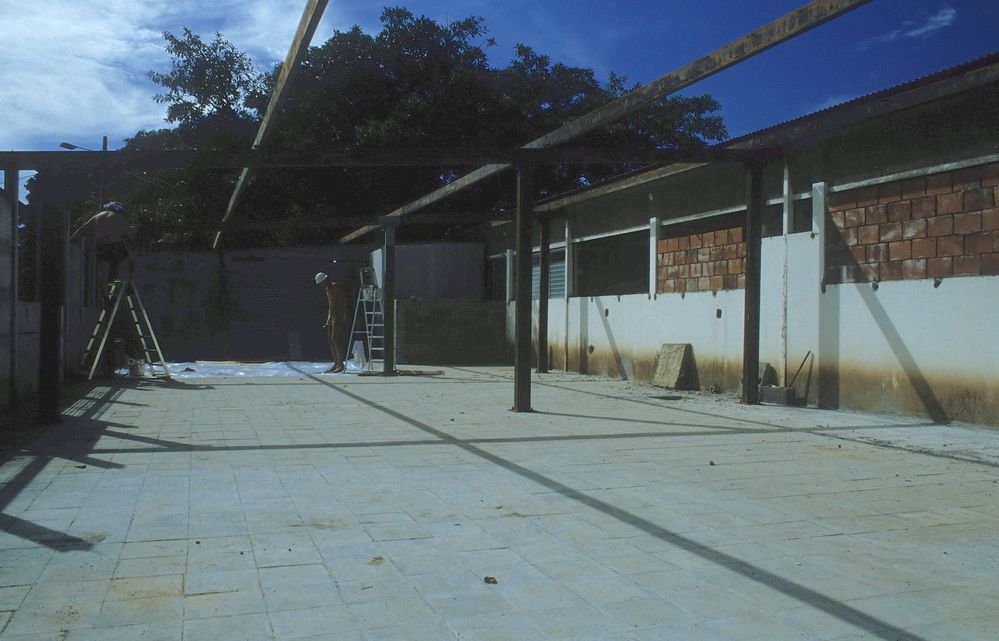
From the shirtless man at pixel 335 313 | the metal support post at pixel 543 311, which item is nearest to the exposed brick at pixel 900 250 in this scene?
the metal support post at pixel 543 311

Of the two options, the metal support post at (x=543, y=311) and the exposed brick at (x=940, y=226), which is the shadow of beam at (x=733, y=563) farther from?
the metal support post at (x=543, y=311)

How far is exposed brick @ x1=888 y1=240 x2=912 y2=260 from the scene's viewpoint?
8.34 metres

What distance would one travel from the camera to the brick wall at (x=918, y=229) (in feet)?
24.7

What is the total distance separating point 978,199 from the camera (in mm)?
7590

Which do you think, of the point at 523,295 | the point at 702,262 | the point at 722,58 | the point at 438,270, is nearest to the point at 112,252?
the point at 438,270

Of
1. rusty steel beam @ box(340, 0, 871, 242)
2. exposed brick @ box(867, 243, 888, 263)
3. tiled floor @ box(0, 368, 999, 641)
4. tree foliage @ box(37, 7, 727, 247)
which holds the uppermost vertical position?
tree foliage @ box(37, 7, 727, 247)

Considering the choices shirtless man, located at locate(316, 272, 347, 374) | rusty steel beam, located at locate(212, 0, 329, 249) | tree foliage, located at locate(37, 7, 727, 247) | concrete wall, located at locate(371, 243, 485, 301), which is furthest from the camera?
tree foliage, located at locate(37, 7, 727, 247)

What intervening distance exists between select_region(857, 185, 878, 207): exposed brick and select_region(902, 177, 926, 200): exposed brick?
0.35m

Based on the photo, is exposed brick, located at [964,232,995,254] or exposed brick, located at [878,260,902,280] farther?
exposed brick, located at [878,260,902,280]

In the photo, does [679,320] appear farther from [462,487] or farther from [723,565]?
[723,565]

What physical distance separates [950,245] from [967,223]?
269 millimetres

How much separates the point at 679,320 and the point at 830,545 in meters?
8.41

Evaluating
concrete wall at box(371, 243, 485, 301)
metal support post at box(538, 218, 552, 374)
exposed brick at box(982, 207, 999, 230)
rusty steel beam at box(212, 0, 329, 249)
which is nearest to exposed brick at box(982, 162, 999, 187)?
exposed brick at box(982, 207, 999, 230)

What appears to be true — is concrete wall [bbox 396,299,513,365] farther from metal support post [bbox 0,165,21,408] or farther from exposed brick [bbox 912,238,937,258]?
exposed brick [bbox 912,238,937,258]
